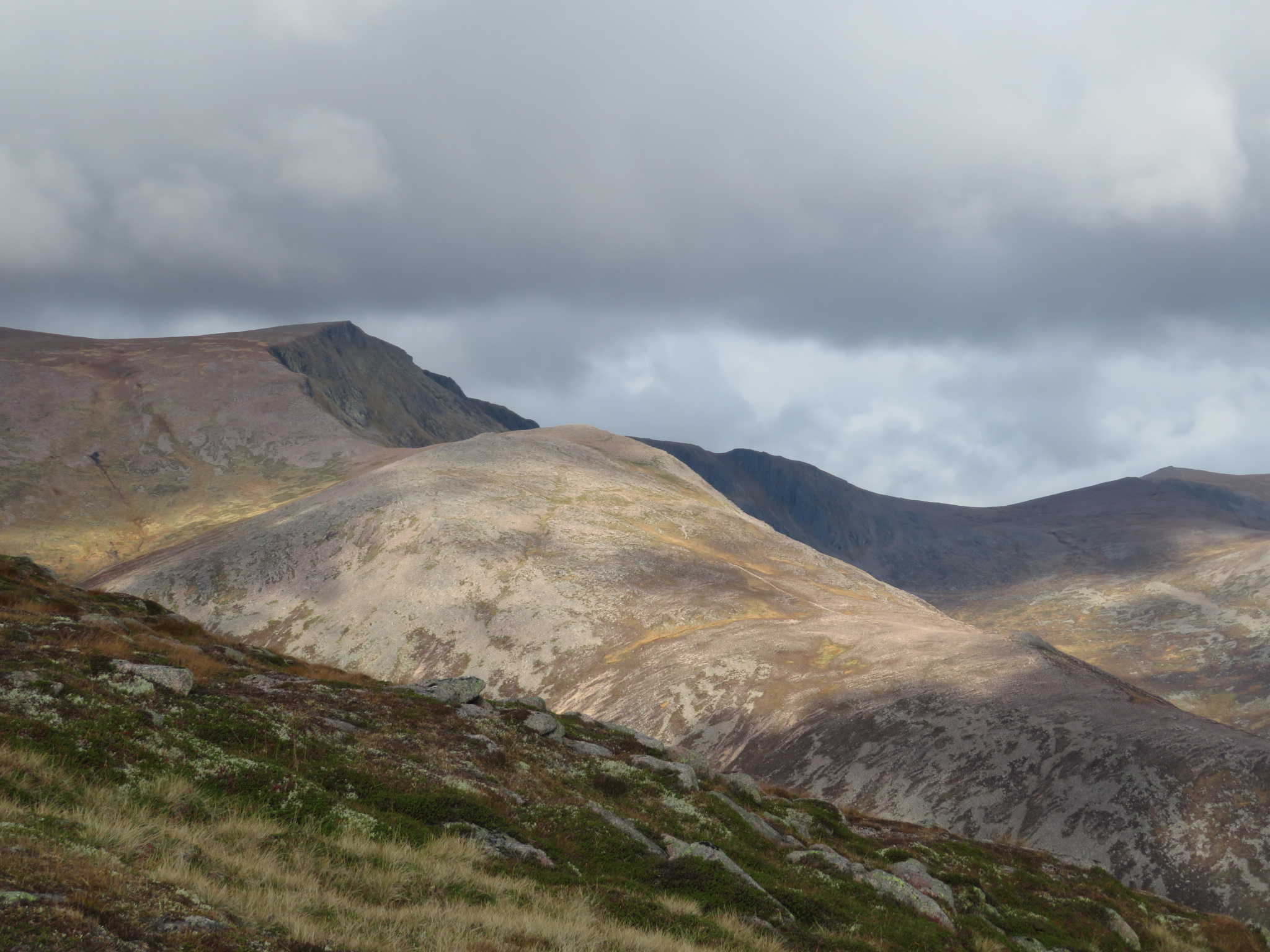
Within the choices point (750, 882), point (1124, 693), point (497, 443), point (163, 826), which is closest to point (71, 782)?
point (163, 826)

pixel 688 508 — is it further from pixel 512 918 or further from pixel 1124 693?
pixel 512 918

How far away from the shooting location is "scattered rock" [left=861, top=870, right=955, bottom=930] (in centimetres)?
2134

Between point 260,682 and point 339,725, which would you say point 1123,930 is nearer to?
point 339,725

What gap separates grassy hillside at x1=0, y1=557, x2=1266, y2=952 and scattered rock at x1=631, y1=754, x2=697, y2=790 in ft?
1.45

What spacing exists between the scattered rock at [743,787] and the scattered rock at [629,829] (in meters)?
10.7

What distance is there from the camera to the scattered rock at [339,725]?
21125 millimetres

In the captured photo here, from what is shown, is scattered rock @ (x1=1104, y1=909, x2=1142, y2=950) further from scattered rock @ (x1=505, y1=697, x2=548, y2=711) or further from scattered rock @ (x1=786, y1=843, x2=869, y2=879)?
scattered rock @ (x1=505, y1=697, x2=548, y2=711)

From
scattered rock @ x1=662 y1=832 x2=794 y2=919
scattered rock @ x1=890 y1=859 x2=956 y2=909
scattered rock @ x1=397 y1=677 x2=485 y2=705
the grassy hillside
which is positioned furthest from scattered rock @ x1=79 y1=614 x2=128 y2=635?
scattered rock @ x1=890 y1=859 x2=956 y2=909

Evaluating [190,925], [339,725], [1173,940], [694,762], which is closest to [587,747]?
[694,762]

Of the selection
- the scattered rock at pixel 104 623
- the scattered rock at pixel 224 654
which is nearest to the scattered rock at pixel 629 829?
the scattered rock at pixel 224 654

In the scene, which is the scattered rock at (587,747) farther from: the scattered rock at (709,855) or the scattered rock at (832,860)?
the scattered rock at (709,855)

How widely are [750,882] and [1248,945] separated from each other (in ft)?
83.4

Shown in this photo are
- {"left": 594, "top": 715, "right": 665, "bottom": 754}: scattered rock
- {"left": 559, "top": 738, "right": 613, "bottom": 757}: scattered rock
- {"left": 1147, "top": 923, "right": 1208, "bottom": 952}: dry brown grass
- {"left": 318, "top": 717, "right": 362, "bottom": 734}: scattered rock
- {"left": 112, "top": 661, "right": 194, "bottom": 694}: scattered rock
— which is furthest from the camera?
{"left": 594, "top": 715, "right": 665, "bottom": 754}: scattered rock

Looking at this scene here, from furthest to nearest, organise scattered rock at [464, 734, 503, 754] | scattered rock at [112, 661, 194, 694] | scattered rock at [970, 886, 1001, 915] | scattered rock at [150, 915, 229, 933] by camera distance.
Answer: scattered rock at [970, 886, 1001, 915]
scattered rock at [464, 734, 503, 754]
scattered rock at [112, 661, 194, 694]
scattered rock at [150, 915, 229, 933]
